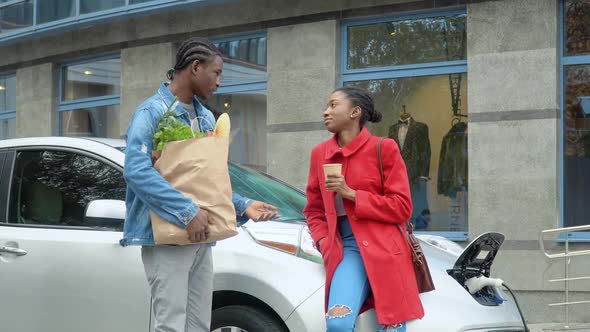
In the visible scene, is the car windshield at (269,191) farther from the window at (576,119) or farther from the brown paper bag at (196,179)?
the window at (576,119)

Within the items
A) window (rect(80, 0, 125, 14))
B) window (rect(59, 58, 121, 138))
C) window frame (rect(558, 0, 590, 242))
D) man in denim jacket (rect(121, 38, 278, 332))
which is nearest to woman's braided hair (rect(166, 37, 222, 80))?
man in denim jacket (rect(121, 38, 278, 332))

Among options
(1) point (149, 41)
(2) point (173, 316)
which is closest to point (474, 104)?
(1) point (149, 41)

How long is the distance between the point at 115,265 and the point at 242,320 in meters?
0.81

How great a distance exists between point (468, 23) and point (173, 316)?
6.95m

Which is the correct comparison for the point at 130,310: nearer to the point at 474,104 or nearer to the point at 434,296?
the point at 434,296

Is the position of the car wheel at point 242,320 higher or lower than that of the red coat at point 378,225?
lower

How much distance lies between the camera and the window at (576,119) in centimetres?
921

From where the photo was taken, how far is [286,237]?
448cm

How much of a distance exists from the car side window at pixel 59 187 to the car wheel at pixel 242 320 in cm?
81

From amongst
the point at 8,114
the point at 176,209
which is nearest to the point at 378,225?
the point at 176,209

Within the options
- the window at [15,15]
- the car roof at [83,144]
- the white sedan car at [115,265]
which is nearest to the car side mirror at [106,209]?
the white sedan car at [115,265]

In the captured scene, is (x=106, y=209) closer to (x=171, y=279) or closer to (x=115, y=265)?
(x=115, y=265)

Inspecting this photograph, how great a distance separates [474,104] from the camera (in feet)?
31.4

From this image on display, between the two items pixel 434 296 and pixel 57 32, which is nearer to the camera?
pixel 434 296
